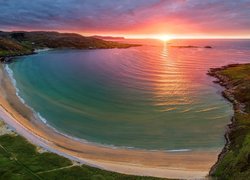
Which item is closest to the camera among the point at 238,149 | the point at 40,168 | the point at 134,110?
the point at 40,168

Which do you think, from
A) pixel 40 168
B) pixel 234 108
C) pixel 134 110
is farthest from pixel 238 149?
pixel 134 110

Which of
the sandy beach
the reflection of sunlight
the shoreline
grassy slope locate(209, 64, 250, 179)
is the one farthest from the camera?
the reflection of sunlight

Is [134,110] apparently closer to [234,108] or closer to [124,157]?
[124,157]

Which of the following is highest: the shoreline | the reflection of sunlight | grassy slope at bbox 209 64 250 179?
grassy slope at bbox 209 64 250 179

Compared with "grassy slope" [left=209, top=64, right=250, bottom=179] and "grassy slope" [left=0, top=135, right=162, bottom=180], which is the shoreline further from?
"grassy slope" [left=0, top=135, right=162, bottom=180]

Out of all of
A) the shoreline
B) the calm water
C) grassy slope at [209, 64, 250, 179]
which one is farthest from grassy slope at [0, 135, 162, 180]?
the calm water

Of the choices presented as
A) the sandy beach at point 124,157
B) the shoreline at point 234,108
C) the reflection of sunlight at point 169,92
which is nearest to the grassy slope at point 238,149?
the shoreline at point 234,108

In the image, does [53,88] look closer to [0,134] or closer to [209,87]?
[0,134]

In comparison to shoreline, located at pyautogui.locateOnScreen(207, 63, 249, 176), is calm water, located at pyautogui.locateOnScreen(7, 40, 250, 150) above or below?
below
